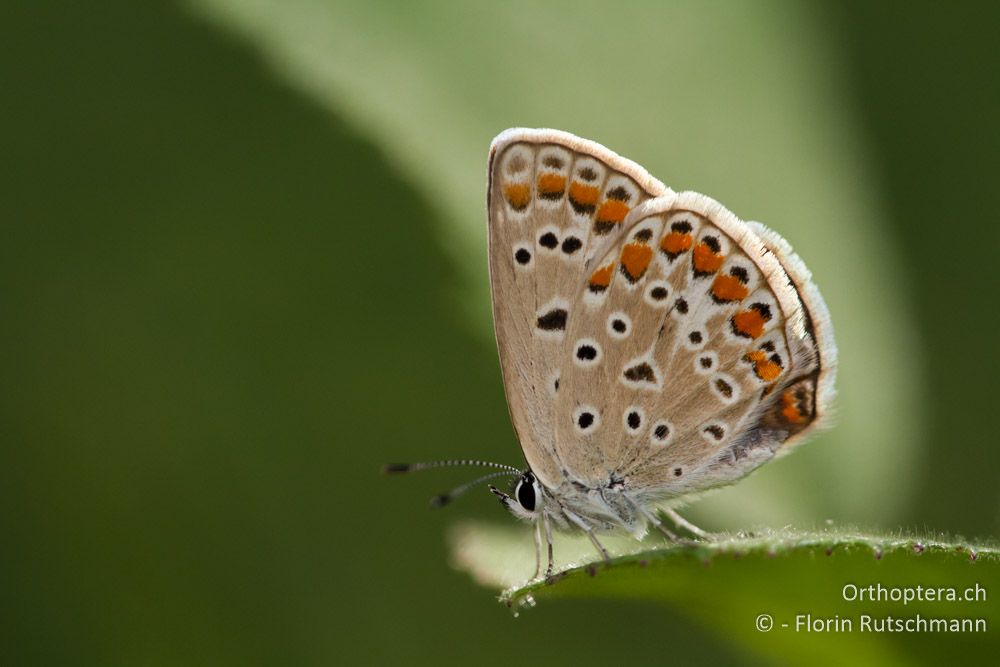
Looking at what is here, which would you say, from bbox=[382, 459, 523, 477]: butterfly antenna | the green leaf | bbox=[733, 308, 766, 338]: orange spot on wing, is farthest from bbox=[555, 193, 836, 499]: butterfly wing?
the green leaf

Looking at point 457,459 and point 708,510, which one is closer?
point 457,459

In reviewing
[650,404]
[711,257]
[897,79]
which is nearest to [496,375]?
[650,404]

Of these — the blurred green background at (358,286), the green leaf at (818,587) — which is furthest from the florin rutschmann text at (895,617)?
the blurred green background at (358,286)

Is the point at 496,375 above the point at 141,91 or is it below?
below

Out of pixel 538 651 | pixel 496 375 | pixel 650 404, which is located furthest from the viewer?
pixel 496 375

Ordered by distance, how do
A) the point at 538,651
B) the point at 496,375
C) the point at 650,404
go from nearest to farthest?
the point at 538,651, the point at 650,404, the point at 496,375

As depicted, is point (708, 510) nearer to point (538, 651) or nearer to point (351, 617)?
point (538, 651)

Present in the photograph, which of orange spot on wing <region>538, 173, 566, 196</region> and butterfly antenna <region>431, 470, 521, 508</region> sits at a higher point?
orange spot on wing <region>538, 173, 566, 196</region>

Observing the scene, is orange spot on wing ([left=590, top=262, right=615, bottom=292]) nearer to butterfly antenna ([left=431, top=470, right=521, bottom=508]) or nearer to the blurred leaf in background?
the blurred leaf in background

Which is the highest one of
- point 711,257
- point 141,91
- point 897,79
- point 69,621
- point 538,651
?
point 897,79
